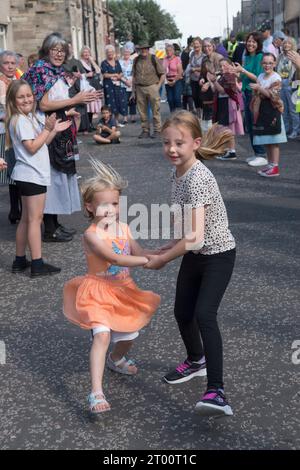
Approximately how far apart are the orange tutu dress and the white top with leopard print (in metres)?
0.44

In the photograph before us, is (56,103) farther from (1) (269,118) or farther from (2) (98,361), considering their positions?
(1) (269,118)

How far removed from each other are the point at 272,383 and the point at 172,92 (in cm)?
1435

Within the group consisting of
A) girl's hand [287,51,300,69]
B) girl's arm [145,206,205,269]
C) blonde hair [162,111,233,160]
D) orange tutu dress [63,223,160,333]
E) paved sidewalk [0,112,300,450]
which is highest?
girl's hand [287,51,300,69]

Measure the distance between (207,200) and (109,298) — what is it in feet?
2.49

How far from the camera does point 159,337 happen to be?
4418 millimetres

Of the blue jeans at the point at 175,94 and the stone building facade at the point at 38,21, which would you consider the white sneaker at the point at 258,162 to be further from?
the stone building facade at the point at 38,21

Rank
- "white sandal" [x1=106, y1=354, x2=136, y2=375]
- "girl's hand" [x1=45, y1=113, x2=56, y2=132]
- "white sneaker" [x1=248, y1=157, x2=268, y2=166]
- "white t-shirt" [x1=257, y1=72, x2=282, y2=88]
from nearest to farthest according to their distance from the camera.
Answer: "white sandal" [x1=106, y1=354, x2=136, y2=375]
"girl's hand" [x1=45, y1=113, x2=56, y2=132]
"white t-shirt" [x1=257, y1=72, x2=282, y2=88]
"white sneaker" [x1=248, y1=157, x2=268, y2=166]

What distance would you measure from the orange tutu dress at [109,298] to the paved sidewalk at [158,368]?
1.52 feet

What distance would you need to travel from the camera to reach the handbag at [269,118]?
30.9 feet

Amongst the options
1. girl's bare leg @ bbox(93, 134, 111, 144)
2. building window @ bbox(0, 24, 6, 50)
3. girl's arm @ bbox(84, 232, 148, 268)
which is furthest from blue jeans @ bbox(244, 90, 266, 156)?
building window @ bbox(0, 24, 6, 50)

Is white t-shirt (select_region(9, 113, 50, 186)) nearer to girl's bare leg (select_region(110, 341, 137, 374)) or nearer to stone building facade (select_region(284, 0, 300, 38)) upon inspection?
girl's bare leg (select_region(110, 341, 137, 374))

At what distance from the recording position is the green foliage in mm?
77750

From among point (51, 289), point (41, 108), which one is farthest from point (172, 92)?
point (51, 289)
